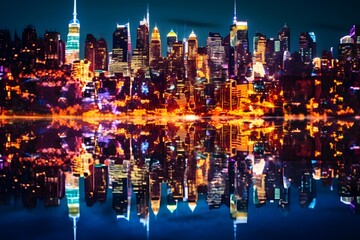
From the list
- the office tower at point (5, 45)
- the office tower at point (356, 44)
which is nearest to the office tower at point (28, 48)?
the office tower at point (5, 45)

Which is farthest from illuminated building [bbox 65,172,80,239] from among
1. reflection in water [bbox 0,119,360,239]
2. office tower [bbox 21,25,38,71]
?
office tower [bbox 21,25,38,71]

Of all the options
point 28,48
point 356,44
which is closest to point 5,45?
point 28,48

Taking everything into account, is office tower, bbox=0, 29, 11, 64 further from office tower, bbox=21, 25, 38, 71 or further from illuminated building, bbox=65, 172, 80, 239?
illuminated building, bbox=65, 172, 80, 239

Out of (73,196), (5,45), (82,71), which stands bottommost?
(73,196)

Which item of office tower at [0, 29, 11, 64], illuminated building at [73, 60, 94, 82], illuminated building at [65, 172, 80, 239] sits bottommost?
illuminated building at [65, 172, 80, 239]

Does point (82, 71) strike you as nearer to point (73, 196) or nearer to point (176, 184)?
point (176, 184)

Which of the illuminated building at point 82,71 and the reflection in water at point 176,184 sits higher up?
the illuminated building at point 82,71

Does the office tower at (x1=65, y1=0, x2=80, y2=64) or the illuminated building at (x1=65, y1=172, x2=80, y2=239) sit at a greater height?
the office tower at (x1=65, y1=0, x2=80, y2=64)

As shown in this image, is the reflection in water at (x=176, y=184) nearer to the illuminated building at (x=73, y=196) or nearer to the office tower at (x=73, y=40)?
the illuminated building at (x=73, y=196)

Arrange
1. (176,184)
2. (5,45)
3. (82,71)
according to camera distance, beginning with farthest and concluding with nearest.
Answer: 1. (82,71)
2. (5,45)
3. (176,184)
